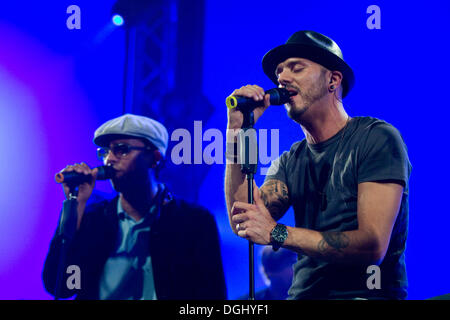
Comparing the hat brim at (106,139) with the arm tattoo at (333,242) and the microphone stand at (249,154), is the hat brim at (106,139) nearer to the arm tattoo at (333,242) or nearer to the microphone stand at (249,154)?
the microphone stand at (249,154)

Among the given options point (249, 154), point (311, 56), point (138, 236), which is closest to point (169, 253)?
point (138, 236)

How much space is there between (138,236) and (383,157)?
144cm

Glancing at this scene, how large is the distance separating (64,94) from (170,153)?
29.4 inches

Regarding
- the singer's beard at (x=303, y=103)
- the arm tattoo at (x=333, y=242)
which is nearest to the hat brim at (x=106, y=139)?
the singer's beard at (x=303, y=103)

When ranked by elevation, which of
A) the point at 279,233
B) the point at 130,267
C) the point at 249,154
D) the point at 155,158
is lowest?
the point at 130,267

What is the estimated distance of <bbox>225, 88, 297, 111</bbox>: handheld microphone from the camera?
5.41ft

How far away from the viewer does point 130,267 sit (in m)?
2.48

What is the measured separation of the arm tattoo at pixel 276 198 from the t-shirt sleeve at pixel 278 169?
0.05m

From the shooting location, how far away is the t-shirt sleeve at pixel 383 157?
1.71 m

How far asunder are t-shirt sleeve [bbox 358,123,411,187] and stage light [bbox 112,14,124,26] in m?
1.74

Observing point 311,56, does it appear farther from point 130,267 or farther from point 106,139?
point 130,267

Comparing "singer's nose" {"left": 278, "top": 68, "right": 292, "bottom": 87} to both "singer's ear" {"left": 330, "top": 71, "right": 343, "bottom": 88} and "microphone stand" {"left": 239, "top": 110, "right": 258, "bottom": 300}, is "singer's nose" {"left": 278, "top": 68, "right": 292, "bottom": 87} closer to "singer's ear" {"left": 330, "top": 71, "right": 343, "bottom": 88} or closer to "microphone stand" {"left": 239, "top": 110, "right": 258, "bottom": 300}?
"singer's ear" {"left": 330, "top": 71, "right": 343, "bottom": 88}

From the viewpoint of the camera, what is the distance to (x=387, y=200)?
1693mm
